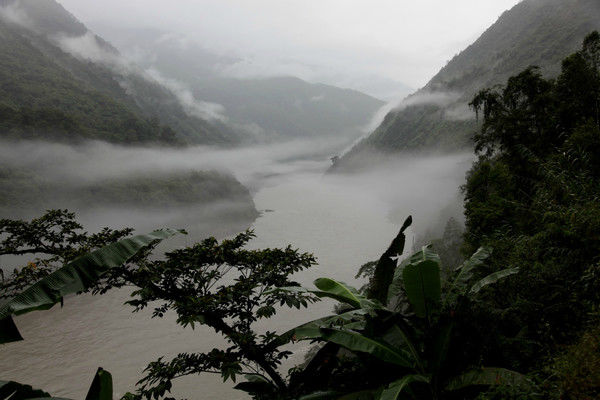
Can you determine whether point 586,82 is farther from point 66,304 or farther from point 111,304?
point 66,304

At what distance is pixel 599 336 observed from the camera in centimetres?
284

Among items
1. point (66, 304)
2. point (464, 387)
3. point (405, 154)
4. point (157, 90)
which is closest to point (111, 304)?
point (66, 304)

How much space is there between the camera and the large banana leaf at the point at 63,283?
3.00 m

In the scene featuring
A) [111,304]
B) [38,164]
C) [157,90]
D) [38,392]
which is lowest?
[111,304]

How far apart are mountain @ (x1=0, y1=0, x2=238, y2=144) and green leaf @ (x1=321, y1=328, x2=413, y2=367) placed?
57.8 meters

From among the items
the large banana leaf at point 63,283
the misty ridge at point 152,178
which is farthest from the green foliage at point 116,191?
the large banana leaf at point 63,283

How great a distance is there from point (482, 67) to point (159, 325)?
2948 inches

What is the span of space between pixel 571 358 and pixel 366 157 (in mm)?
101022

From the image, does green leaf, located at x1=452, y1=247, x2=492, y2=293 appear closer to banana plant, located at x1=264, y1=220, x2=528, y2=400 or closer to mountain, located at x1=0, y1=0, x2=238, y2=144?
banana plant, located at x1=264, y1=220, x2=528, y2=400

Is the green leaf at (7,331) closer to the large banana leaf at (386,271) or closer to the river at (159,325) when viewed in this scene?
the large banana leaf at (386,271)

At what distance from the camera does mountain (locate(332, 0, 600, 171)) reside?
52.9 m

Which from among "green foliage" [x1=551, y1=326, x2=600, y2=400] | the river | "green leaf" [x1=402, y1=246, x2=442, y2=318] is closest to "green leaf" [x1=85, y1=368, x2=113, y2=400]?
"green leaf" [x1=402, y1=246, x2=442, y2=318]

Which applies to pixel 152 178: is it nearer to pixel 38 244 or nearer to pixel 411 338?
pixel 38 244

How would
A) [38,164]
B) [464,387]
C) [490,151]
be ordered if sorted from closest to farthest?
1. [464,387]
2. [490,151]
3. [38,164]
